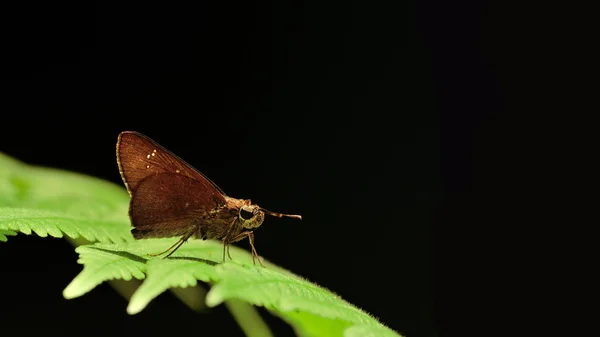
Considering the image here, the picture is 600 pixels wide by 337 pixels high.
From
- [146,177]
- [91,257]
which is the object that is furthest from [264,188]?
[91,257]

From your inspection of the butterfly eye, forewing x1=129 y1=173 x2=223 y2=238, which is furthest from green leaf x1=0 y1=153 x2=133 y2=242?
the butterfly eye

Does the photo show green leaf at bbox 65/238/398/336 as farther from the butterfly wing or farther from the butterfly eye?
the butterfly eye

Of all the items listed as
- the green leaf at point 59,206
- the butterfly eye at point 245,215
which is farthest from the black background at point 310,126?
the butterfly eye at point 245,215

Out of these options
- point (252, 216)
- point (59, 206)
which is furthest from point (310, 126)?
point (252, 216)

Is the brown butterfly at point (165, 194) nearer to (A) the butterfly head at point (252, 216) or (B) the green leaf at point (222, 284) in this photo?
(A) the butterfly head at point (252, 216)

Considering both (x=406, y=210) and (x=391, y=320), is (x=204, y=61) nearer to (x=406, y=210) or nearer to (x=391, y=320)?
(x=406, y=210)

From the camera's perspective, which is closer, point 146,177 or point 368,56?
point 146,177
